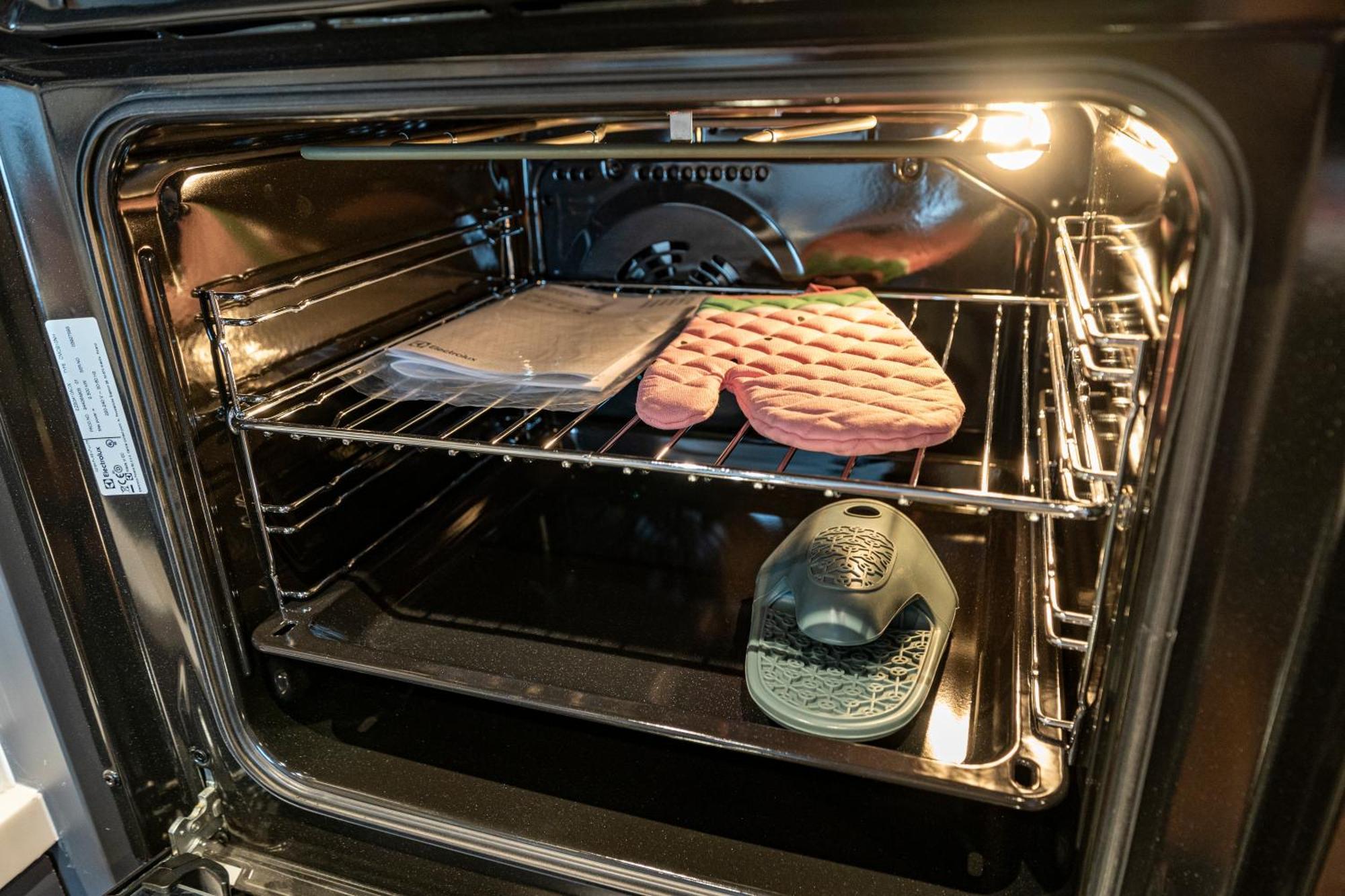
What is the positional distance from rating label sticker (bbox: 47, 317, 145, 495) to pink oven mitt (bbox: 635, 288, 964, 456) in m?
0.48

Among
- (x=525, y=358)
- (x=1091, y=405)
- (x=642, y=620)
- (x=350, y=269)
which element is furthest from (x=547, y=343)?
(x=1091, y=405)

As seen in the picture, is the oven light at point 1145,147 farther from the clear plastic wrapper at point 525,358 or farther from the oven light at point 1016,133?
the clear plastic wrapper at point 525,358

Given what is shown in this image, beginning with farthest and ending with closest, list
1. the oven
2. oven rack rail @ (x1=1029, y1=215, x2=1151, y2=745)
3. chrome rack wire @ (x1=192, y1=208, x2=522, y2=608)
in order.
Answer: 1. chrome rack wire @ (x1=192, y1=208, x2=522, y2=608)
2. oven rack rail @ (x1=1029, y1=215, x2=1151, y2=745)
3. the oven

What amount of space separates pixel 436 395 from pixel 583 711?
1.28 ft

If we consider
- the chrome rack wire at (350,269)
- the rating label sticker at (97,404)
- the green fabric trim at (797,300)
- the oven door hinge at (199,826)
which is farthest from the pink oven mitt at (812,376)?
the oven door hinge at (199,826)

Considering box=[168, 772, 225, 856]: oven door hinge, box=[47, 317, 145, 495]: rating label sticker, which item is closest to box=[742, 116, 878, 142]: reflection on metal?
box=[47, 317, 145, 495]: rating label sticker

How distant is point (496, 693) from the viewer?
848 mm

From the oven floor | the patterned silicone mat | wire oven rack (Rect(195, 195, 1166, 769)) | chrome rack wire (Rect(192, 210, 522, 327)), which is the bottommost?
the oven floor

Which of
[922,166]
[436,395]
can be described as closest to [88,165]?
[436,395]

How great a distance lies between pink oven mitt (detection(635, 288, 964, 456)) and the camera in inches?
32.3

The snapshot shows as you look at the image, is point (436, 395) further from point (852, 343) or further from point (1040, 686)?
point (1040, 686)

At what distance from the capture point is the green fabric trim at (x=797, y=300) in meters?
1.13

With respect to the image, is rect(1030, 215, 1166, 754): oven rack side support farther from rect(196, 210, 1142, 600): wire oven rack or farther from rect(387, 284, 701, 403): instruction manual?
rect(387, 284, 701, 403): instruction manual

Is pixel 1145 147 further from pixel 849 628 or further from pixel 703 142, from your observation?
pixel 849 628
